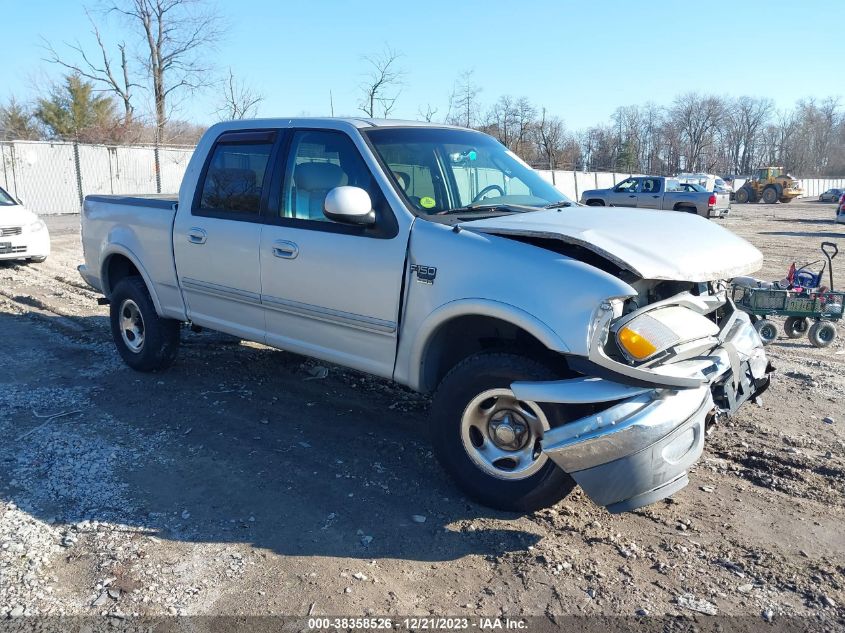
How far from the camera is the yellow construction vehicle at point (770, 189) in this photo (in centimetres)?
4544

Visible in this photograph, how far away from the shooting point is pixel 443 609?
3.01m

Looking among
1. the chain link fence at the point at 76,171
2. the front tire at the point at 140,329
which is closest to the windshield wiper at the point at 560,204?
the front tire at the point at 140,329

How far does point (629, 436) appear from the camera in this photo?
3.12 metres

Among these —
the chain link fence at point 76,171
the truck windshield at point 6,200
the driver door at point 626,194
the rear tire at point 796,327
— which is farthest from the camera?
the driver door at point 626,194

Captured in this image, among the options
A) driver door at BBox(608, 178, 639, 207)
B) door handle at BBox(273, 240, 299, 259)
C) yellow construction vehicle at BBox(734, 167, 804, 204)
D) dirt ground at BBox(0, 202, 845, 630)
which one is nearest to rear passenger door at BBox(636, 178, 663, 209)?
driver door at BBox(608, 178, 639, 207)

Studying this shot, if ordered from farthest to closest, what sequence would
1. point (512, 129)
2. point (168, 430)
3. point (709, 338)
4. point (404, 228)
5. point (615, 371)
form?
point (512, 129) → point (168, 430) → point (404, 228) → point (709, 338) → point (615, 371)

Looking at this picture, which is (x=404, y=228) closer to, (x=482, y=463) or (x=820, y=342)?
(x=482, y=463)

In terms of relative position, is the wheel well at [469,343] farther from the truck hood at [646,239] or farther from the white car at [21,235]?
the white car at [21,235]

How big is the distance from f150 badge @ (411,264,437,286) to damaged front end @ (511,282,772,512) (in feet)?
2.62

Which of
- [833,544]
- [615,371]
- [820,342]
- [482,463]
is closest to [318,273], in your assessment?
[482,463]

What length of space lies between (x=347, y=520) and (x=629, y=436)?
155 centimetres

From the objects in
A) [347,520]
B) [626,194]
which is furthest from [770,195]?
[347,520]

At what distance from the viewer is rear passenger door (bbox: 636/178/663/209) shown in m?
25.8

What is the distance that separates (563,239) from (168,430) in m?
3.11
